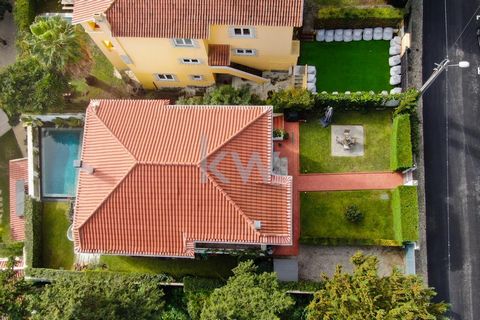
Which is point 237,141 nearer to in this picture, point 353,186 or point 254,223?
point 254,223

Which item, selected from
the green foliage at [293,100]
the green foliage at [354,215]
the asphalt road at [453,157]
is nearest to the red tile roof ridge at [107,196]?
the green foliage at [293,100]

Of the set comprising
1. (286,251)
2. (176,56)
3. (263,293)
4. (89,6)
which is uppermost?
(89,6)

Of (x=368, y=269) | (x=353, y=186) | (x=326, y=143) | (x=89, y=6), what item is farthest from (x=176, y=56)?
(x=368, y=269)

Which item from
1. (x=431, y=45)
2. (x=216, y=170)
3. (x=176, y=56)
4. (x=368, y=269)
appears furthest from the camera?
(x=431, y=45)

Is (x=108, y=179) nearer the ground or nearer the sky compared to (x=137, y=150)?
nearer the ground

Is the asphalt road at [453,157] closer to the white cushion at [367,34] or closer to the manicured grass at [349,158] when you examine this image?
the manicured grass at [349,158]

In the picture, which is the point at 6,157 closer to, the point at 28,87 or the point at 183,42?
the point at 28,87
